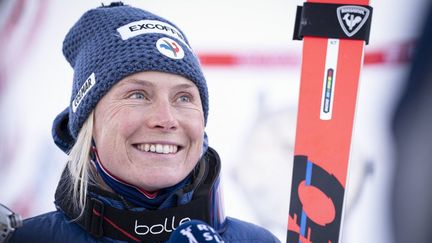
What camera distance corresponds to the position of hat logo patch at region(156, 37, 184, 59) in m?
0.91

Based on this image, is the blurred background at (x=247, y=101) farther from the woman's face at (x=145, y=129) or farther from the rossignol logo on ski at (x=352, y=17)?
the woman's face at (x=145, y=129)

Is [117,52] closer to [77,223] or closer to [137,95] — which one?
[137,95]

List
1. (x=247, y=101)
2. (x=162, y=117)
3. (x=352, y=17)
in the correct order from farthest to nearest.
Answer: (x=247, y=101)
(x=352, y=17)
(x=162, y=117)

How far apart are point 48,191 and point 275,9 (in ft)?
A: 3.78

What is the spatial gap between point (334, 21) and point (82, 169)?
113 cm

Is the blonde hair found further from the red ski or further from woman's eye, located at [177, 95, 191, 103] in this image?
the red ski

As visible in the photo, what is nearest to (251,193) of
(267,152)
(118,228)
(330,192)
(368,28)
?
(267,152)

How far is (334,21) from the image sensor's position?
176 cm

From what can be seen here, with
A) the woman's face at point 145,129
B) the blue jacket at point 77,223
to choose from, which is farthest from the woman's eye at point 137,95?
the blue jacket at point 77,223

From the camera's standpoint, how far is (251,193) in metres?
2.04

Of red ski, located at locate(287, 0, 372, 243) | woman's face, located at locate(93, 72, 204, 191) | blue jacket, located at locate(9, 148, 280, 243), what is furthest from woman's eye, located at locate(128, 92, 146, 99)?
red ski, located at locate(287, 0, 372, 243)

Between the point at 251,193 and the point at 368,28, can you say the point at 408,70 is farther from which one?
the point at 251,193

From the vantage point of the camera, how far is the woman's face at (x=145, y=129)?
867 millimetres

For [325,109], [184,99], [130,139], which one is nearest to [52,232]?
[130,139]
